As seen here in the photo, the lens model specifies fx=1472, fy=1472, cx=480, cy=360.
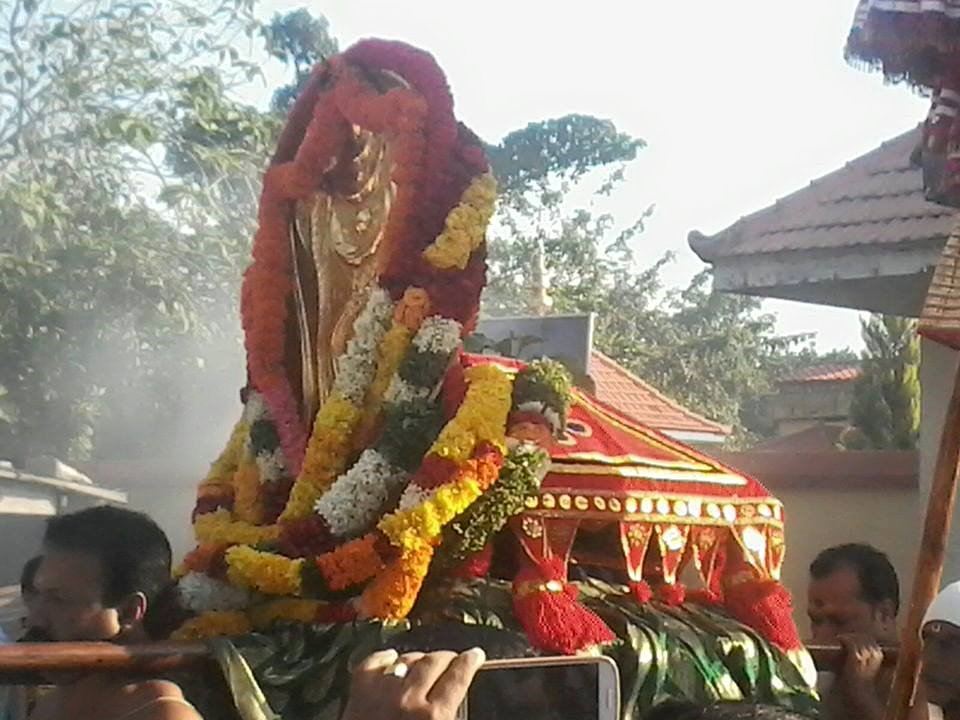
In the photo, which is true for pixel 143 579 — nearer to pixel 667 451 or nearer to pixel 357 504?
pixel 357 504

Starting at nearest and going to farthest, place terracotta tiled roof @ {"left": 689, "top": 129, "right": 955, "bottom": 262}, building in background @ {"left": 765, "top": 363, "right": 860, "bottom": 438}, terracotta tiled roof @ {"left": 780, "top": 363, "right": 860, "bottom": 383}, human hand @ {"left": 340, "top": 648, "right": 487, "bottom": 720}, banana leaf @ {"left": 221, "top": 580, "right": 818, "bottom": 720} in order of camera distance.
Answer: human hand @ {"left": 340, "top": 648, "right": 487, "bottom": 720}
banana leaf @ {"left": 221, "top": 580, "right": 818, "bottom": 720}
terracotta tiled roof @ {"left": 689, "top": 129, "right": 955, "bottom": 262}
building in background @ {"left": 765, "top": 363, "right": 860, "bottom": 438}
terracotta tiled roof @ {"left": 780, "top": 363, "right": 860, "bottom": 383}

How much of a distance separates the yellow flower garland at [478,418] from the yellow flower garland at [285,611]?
0.47m

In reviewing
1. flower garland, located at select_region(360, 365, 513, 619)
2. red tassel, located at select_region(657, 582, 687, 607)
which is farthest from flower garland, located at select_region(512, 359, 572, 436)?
red tassel, located at select_region(657, 582, 687, 607)

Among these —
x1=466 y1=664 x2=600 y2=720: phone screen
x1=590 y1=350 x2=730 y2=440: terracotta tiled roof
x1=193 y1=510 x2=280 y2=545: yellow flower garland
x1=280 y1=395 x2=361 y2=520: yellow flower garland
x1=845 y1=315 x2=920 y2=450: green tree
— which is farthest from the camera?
x1=845 y1=315 x2=920 y2=450: green tree

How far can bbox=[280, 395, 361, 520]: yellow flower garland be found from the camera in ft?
11.6

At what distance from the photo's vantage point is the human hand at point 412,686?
140cm

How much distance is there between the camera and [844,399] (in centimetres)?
A: 2222

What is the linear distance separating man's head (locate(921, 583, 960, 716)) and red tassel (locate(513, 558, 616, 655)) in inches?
35.0

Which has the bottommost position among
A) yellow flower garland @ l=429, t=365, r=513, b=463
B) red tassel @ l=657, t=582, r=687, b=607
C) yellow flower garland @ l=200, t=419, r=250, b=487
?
red tassel @ l=657, t=582, r=687, b=607

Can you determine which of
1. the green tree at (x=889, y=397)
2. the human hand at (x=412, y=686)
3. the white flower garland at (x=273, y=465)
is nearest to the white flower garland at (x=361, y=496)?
the white flower garland at (x=273, y=465)

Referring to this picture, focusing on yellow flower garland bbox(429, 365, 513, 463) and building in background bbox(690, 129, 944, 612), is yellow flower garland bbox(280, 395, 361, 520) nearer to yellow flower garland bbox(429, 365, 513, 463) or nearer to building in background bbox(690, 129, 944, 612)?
yellow flower garland bbox(429, 365, 513, 463)

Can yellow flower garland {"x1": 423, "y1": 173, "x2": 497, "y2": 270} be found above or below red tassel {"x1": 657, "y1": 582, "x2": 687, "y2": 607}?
above

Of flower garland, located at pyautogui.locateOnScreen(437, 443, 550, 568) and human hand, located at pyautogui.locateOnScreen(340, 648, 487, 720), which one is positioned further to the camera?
flower garland, located at pyautogui.locateOnScreen(437, 443, 550, 568)

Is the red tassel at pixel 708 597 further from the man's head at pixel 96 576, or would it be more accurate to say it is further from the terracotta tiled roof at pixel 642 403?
the terracotta tiled roof at pixel 642 403
